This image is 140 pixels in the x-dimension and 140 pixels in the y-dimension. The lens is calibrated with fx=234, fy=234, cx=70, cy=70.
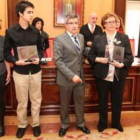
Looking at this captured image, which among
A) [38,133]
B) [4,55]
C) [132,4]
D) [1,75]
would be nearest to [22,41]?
[4,55]

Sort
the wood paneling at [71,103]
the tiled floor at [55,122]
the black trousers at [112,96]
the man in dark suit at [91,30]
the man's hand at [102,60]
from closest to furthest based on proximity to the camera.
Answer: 1. the man's hand at [102,60]
2. the black trousers at [112,96]
3. the tiled floor at [55,122]
4. the wood paneling at [71,103]
5. the man in dark suit at [91,30]

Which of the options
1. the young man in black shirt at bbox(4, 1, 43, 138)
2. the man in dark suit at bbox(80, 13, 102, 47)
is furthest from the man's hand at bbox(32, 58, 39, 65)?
the man in dark suit at bbox(80, 13, 102, 47)

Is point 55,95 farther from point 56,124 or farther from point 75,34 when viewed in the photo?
point 75,34

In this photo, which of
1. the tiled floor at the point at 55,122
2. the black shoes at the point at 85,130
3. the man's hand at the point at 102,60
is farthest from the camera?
the tiled floor at the point at 55,122

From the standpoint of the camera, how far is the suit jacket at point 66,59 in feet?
8.59

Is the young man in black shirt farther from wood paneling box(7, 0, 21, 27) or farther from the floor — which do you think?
wood paneling box(7, 0, 21, 27)

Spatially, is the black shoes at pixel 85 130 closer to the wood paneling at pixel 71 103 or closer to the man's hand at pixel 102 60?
the wood paneling at pixel 71 103

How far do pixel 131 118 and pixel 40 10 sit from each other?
279cm

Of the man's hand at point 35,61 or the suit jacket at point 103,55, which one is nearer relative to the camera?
the man's hand at point 35,61

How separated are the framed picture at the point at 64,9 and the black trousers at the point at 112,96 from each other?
2.32m

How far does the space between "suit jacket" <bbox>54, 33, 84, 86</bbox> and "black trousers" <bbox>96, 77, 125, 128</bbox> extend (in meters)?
0.36

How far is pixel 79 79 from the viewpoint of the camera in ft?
8.51

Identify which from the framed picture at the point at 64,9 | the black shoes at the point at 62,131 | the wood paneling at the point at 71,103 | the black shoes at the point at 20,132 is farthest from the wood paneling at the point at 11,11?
the black shoes at the point at 62,131

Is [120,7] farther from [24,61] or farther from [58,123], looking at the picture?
[24,61]
